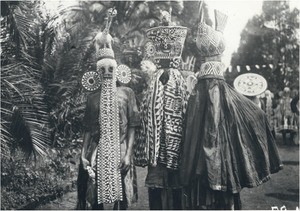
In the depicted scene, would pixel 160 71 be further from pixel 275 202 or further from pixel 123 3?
pixel 123 3

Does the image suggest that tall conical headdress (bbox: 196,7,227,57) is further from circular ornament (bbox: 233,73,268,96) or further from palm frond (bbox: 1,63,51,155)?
palm frond (bbox: 1,63,51,155)

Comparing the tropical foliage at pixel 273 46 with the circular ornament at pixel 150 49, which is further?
the tropical foliage at pixel 273 46

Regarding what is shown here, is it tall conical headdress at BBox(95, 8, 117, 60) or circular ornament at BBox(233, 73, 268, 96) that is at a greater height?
tall conical headdress at BBox(95, 8, 117, 60)

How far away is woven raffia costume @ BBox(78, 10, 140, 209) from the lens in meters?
4.49

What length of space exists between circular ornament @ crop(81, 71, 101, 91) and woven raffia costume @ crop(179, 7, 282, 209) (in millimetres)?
980

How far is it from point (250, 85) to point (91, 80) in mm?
2253

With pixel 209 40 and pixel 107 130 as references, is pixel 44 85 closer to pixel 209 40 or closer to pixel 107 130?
pixel 107 130

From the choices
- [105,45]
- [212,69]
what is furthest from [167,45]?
[105,45]

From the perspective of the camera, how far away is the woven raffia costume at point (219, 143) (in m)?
4.27

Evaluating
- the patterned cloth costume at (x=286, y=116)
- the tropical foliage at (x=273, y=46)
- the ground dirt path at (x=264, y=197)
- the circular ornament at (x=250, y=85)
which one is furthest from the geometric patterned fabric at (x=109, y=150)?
the patterned cloth costume at (x=286, y=116)

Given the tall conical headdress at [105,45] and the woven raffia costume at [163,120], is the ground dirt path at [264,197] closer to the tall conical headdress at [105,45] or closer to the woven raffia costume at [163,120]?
the woven raffia costume at [163,120]

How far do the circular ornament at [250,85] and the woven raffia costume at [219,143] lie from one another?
3.93 feet

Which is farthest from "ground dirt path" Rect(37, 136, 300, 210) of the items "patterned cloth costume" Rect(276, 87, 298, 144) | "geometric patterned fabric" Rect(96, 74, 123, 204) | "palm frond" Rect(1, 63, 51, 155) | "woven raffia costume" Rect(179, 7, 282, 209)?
"patterned cloth costume" Rect(276, 87, 298, 144)

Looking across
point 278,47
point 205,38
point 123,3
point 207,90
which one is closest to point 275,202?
point 207,90
